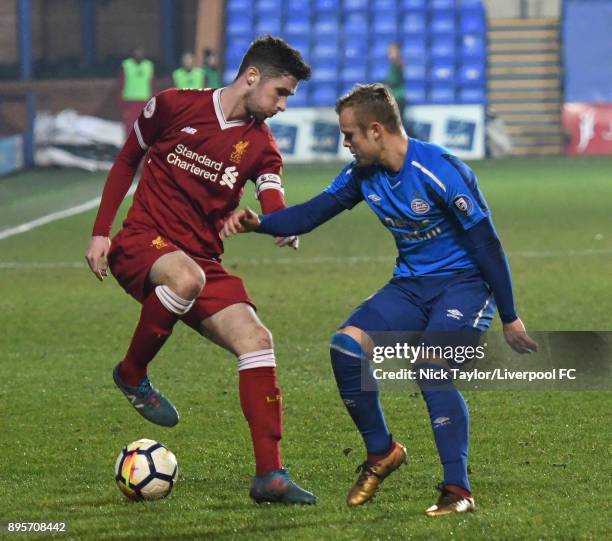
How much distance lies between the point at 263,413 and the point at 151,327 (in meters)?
0.66

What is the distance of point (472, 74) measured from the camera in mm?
27000

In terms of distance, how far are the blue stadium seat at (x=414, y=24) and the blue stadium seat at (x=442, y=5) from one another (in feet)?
1.00

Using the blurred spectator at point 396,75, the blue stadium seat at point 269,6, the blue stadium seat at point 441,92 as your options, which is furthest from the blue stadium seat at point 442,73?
the blue stadium seat at point 269,6

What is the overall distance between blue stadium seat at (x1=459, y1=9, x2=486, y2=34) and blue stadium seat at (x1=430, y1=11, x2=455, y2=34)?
19 cm

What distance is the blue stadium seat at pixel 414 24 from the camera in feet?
91.2

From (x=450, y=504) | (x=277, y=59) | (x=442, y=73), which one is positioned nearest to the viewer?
(x=450, y=504)

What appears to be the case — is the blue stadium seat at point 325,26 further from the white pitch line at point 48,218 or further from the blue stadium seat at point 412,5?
the white pitch line at point 48,218

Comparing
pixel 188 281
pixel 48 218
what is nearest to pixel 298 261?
pixel 48 218

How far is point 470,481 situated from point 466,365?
472 mm

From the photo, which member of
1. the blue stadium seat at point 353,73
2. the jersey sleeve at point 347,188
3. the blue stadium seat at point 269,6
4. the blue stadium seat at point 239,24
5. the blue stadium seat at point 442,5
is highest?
the jersey sleeve at point 347,188

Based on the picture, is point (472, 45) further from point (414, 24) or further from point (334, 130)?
point (334, 130)

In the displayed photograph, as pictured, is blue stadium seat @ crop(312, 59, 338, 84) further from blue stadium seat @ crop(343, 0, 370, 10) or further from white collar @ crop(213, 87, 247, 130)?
white collar @ crop(213, 87, 247, 130)

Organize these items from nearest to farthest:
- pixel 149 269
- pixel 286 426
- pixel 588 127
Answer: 1. pixel 149 269
2. pixel 286 426
3. pixel 588 127

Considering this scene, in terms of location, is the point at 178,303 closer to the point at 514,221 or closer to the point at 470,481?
the point at 470,481
